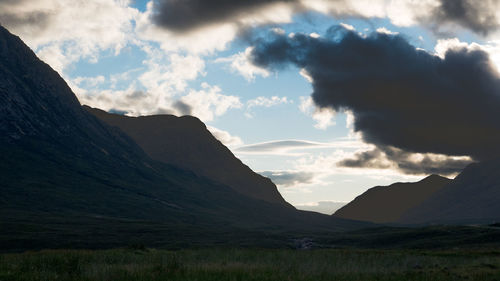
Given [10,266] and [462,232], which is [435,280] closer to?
[10,266]

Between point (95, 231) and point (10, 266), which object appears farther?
point (95, 231)

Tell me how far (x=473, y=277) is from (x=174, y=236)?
12309 centimetres

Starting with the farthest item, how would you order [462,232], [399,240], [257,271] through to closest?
1. [399,240]
2. [462,232]
3. [257,271]

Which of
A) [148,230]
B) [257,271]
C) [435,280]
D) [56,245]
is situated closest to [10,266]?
[257,271]

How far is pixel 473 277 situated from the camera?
2455 centimetres

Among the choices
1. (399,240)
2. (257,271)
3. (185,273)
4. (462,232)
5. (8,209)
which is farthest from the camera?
(8,209)

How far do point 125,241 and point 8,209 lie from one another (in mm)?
100903

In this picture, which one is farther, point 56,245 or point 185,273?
point 56,245

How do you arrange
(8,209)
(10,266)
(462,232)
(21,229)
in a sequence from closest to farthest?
1. (10,266)
2. (462,232)
3. (21,229)
4. (8,209)

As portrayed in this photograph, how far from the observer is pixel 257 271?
24000mm

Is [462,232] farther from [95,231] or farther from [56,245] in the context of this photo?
[95,231]

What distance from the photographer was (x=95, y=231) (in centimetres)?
14262

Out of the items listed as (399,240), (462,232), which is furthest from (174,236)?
(462,232)

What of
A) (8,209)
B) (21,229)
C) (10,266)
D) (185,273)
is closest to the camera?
(185,273)
